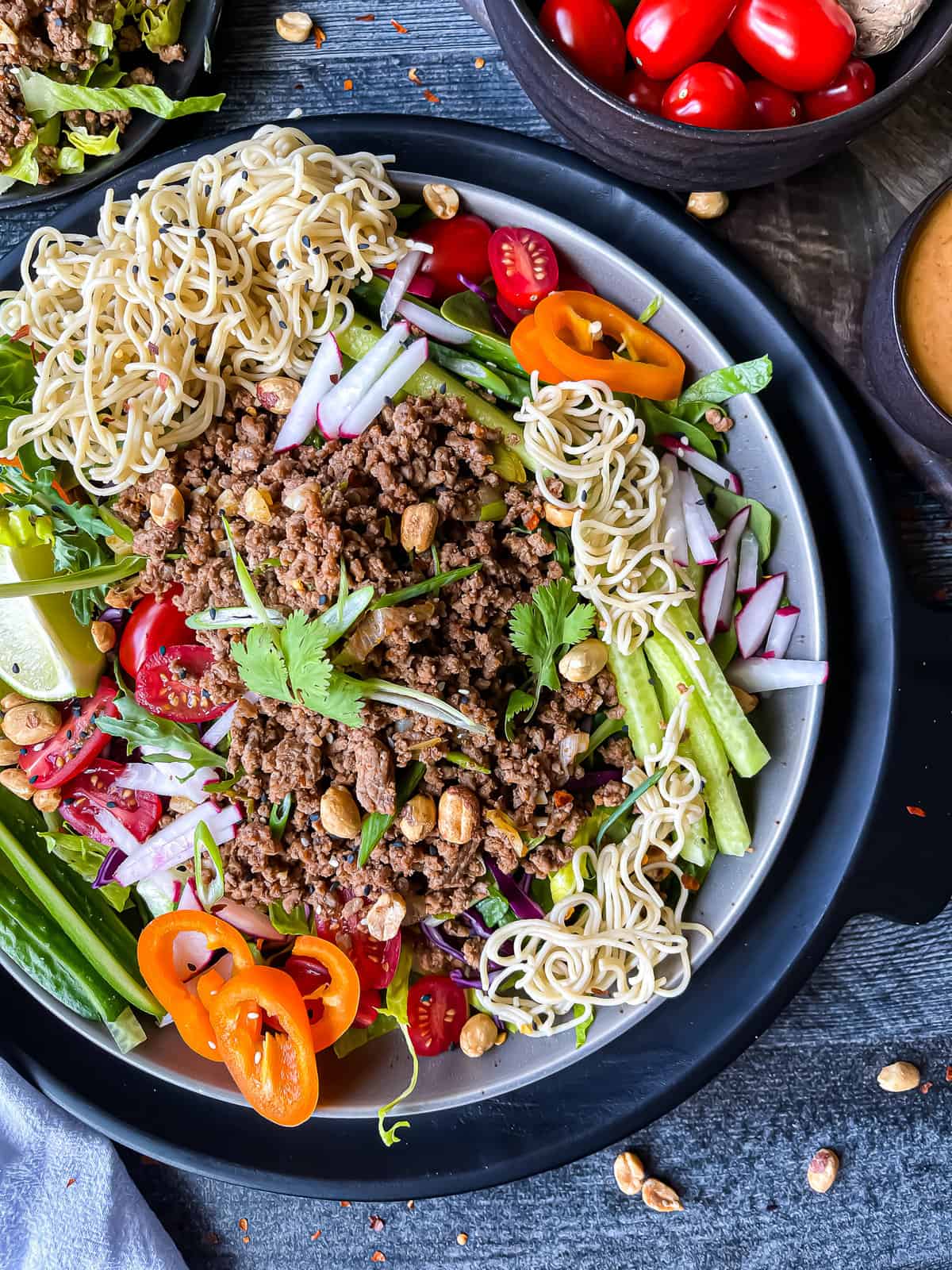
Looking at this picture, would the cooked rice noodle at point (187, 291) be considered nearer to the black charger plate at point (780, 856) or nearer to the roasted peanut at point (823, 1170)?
the black charger plate at point (780, 856)

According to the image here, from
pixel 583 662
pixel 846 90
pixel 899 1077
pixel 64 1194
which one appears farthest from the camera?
pixel 64 1194

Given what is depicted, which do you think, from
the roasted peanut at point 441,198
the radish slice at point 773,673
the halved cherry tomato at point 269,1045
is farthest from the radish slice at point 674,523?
the halved cherry tomato at point 269,1045

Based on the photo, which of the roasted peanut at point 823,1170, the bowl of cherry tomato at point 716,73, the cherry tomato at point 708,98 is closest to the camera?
the bowl of cherry tomato at point 716,73

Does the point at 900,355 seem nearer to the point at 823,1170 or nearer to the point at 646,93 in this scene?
the point at 646,93

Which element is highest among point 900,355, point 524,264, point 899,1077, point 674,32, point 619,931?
point 674,32

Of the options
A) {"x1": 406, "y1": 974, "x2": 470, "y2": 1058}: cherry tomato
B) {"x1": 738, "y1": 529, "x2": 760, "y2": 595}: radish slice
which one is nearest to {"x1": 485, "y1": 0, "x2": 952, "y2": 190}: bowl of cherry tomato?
{"x1": 738, "y1": 529, "x2": 760, "y2": 595}: radish slice

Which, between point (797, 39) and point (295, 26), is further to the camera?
point (295, 26)

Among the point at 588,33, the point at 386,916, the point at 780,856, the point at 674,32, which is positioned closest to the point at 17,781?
the point at 386,916
